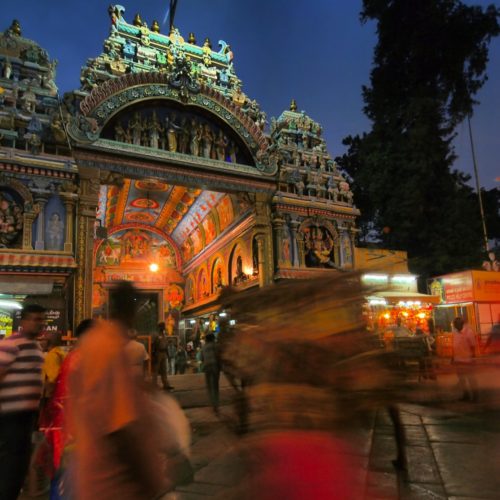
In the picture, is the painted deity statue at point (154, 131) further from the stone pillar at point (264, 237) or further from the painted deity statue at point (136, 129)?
the stone pillar at point (264, 237)

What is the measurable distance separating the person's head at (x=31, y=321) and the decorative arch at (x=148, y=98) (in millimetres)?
10931

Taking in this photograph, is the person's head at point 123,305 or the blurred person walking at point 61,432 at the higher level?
the person's head at point 123,305

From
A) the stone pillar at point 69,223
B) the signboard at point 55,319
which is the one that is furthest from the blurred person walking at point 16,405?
the stone pillar at point 69,223

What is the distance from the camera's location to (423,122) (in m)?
21.4

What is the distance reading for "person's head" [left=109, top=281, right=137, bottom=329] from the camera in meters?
2.22

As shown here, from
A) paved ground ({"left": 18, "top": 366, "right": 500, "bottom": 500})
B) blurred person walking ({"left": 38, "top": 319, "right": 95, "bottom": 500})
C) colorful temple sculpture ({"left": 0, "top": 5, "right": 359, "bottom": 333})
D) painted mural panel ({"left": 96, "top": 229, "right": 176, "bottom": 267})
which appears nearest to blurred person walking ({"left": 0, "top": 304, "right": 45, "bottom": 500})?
blurred person walking ({"left": 38, "top": 319, "right": 95, "bottom": 500})

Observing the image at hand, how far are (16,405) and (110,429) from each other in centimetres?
179

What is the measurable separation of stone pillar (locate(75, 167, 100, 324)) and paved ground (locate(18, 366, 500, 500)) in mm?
6842

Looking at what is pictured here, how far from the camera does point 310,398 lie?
172cm

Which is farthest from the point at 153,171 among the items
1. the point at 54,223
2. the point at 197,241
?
the point at 197,241

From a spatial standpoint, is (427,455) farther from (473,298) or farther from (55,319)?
(473,298)

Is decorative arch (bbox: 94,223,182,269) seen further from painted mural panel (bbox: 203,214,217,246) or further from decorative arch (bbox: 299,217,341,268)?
decorative arch (bbox: 299,217,341,268)

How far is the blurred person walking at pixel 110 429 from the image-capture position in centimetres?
183

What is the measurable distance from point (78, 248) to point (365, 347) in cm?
1224
